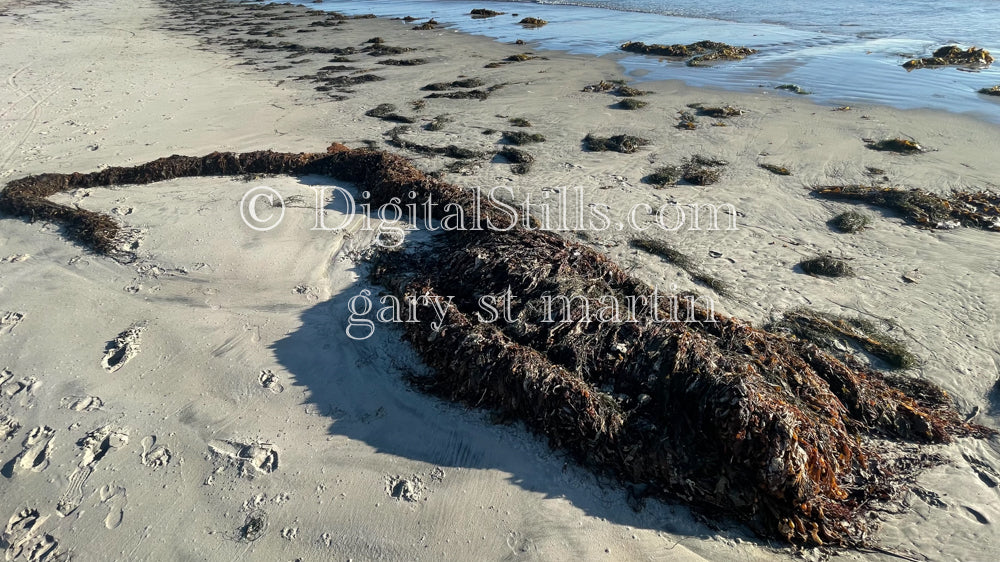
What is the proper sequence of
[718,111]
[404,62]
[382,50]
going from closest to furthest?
[718,111]
[404,62]
[382,50]

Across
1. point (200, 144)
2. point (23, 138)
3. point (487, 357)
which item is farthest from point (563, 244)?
point (23, 138)

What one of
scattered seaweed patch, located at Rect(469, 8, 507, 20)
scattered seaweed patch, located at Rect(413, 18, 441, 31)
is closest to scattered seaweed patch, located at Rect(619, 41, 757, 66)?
scattered seaweed patch, located at Rect(413, 18, 441, 31)

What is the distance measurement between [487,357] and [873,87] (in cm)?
1158

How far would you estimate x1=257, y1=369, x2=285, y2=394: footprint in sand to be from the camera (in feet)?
11.8

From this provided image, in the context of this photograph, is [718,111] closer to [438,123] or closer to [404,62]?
[438,123]

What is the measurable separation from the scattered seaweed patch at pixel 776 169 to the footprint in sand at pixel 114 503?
25.5 ft

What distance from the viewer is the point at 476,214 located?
562 cm

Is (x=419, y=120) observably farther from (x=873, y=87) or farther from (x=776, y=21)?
(x=776, y=21)

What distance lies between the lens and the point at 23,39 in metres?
15.0

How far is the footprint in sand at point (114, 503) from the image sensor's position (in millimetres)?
2783

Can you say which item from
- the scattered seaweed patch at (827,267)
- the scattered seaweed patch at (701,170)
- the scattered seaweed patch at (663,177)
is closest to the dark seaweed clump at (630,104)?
the scattered seaweed patch at (701,170)

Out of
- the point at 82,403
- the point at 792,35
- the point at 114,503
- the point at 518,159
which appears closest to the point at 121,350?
the point at 82,403

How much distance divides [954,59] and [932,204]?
988 cm
